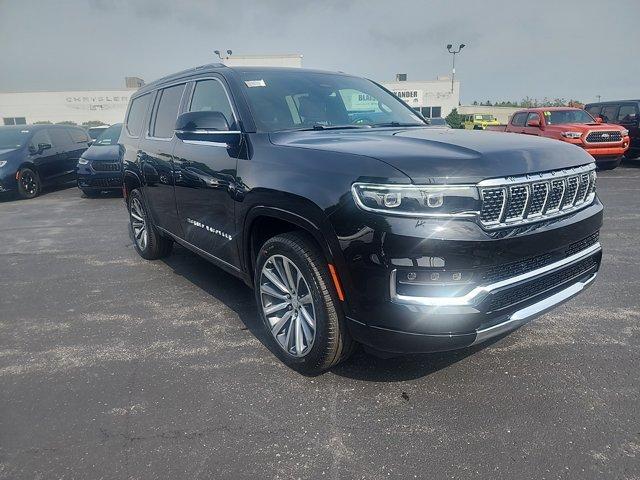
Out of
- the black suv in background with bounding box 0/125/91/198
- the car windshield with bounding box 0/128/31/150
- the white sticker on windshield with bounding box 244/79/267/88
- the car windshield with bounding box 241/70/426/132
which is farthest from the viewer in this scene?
the car windshield with bounding box 0/128/31/150

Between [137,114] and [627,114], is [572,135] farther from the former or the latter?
[137,114]

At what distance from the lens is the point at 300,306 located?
290cm

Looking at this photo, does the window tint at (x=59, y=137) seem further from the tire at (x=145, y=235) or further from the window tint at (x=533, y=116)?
the window tint at (x=533, y=116)

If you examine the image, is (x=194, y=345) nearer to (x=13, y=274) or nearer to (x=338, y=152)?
(x=338, y=152)

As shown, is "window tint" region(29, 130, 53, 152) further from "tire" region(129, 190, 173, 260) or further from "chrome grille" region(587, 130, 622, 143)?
"chrome grille" region(587, 130, 622, 143)

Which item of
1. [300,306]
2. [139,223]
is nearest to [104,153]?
[139,223]

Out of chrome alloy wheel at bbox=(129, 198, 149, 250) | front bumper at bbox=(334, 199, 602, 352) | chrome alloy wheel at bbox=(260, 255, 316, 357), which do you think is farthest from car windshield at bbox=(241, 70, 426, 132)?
chrome alloy wheel at bbox=(129, 198, 149, 250)

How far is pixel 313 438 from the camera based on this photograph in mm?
2396

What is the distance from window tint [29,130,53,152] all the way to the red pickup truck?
13357 millimetres

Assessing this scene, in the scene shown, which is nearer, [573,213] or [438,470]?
[438,470]

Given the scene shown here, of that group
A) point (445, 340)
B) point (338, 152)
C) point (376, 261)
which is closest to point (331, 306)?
point (376, 261)

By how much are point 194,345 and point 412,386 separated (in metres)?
1.64

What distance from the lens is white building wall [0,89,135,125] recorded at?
54406 mm

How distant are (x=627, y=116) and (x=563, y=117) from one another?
2525mm
